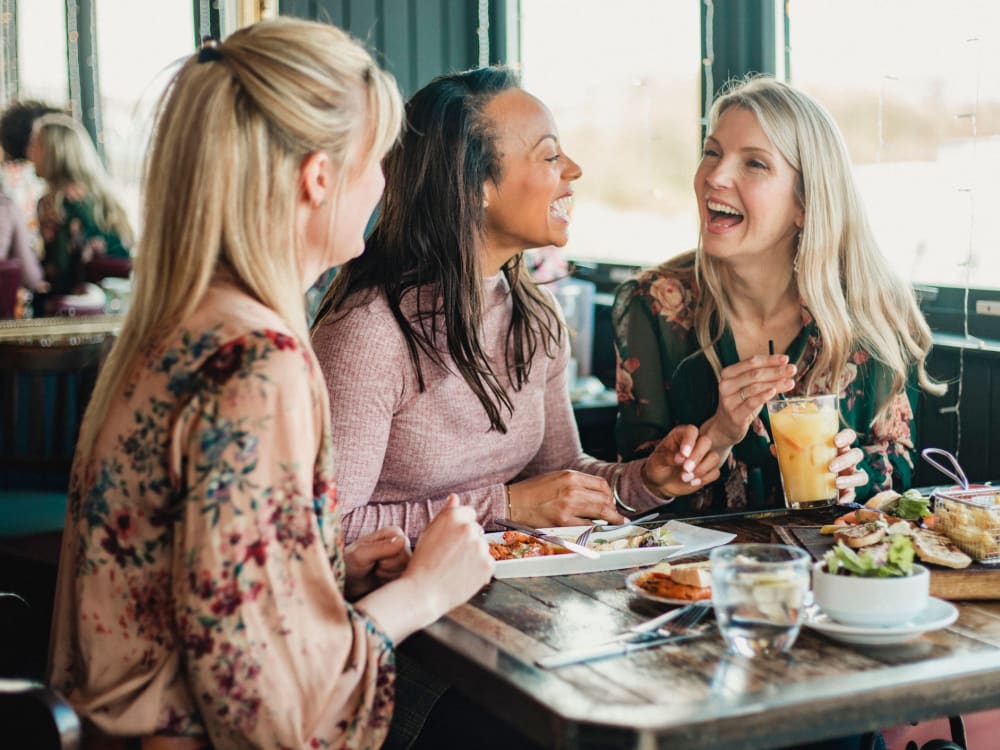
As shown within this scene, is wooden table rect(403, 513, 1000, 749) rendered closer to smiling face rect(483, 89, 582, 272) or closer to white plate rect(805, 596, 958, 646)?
white plate rect(805, 596, 958, 646)

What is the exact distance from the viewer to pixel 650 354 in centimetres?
251

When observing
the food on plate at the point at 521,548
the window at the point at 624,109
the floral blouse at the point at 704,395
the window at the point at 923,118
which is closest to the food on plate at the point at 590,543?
the food on plate at the point at 521,548

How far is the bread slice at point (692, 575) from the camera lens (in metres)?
1.47

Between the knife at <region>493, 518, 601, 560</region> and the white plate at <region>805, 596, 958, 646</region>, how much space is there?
0.39 meters

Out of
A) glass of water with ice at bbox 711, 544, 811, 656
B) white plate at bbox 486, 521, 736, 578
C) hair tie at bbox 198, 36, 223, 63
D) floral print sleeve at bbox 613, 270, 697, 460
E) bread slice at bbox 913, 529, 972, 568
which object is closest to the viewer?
glass of water with ice at bbox 711, 544, 811, 656

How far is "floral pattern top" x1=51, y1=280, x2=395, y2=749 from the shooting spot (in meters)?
1.19

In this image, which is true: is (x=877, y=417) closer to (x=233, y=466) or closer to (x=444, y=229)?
(x=444, y=229)

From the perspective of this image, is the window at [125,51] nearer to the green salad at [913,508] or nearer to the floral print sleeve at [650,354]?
the floral print sleeve at [650,354]

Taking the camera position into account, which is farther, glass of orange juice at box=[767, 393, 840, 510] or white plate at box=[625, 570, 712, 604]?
glass of orange juice at box=[767, 393, 840, 510]

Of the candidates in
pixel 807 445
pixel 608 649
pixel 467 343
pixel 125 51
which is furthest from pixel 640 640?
pixel 125 51

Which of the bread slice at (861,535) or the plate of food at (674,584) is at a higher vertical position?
the bread slice at (861,535)

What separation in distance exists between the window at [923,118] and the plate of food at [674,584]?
1.36m

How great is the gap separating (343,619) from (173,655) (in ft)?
0.60

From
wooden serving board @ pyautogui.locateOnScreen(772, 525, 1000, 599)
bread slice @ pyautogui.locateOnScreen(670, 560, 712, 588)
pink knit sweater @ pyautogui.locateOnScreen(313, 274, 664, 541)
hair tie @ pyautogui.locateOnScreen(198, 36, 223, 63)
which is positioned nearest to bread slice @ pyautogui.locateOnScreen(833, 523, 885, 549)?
wooden serving board @ pyautogui.locateOnScreen(772, 525, 1000, 599)
